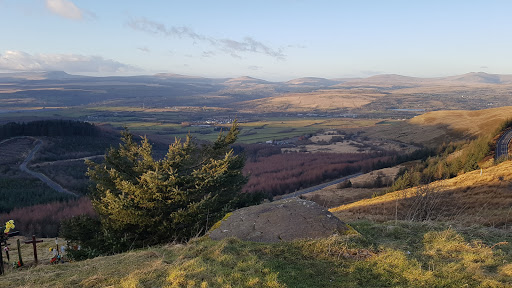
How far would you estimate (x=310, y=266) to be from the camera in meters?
6.84

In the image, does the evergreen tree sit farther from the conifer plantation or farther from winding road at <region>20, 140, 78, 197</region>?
winding road at <region>20, 140, 78, 197</region>

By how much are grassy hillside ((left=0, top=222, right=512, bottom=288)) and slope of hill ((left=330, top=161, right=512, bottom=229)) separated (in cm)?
536

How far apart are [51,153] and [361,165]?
70.6 metres

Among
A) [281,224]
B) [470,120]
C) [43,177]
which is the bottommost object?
[43,177]

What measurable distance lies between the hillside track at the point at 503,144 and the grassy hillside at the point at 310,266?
35.6 metres

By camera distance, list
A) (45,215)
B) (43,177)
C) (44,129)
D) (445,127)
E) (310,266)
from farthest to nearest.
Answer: (445,127)
(44,129)
(43,177)
(45,215)
(310,266)

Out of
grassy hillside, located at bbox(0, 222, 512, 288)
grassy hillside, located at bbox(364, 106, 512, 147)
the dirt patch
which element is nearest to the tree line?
grassy hillside, located at bbox(364, 106, 512, 147)

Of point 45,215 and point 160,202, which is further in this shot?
point 45,215

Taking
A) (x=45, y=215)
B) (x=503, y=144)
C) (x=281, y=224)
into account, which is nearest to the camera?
(x=281, y=224)

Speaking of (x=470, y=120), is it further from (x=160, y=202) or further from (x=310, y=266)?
(x=310, y=266)

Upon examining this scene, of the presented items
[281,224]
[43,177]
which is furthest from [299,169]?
[281,224]

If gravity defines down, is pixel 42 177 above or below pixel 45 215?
below

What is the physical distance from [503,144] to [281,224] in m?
45.0

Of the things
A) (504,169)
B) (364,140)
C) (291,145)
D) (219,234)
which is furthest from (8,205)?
(364,140)
